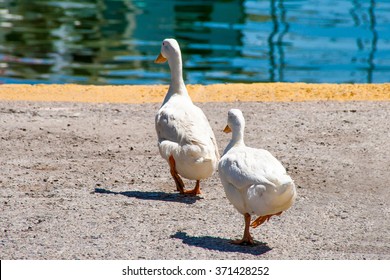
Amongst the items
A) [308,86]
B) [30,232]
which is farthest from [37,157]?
[308,86]

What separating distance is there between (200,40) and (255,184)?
1478cm

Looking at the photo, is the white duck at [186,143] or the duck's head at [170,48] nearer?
the white duck at [186,143]

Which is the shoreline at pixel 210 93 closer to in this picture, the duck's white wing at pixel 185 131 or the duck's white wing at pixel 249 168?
the duck's white wing at pixel 185 131

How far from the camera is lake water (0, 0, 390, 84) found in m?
18.2

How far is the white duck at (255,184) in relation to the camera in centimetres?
655

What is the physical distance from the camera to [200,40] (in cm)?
2117

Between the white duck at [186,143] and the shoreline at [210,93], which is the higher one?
the white duck at [186,143]

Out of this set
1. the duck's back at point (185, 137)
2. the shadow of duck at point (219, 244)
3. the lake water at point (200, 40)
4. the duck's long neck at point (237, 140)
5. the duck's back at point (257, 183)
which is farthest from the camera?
the lake water at point (200, 40)

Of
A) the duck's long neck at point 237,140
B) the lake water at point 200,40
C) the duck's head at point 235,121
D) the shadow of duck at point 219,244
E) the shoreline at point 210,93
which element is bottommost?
the lake water at point 200,40

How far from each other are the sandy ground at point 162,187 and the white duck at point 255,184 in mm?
320

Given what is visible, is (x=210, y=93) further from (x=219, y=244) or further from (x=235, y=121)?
(x=219, y=244)

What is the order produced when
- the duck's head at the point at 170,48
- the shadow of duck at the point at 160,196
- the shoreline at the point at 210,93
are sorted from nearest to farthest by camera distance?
the shadow of duck at the point at 160,196, the duck's head at the point at 170,48, the shoreline at the point at 210,93

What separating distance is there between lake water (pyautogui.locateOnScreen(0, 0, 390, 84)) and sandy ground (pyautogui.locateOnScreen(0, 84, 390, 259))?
19.7 feet

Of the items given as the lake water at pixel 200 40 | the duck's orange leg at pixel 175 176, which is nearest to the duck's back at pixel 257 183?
the duck's orange leg at pixel 175 176
